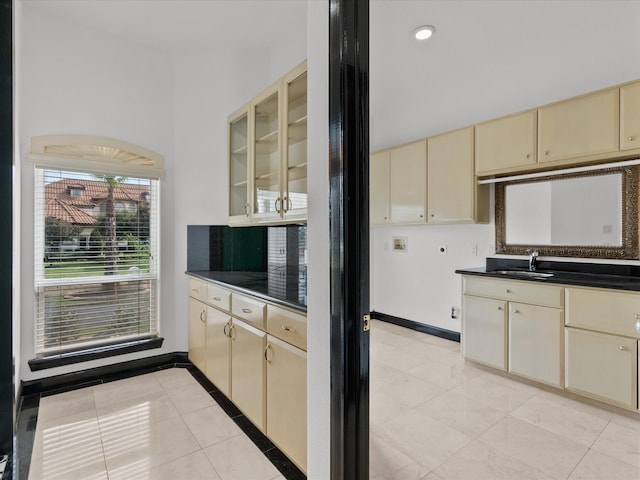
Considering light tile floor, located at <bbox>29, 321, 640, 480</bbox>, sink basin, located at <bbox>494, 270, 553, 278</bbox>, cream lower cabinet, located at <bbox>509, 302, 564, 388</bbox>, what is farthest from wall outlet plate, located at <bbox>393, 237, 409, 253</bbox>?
light tile floor, located at <bbox>29, 321, 640, 480</bbox>

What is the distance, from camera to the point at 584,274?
2.69 m

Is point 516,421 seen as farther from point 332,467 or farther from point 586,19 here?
point 586,19

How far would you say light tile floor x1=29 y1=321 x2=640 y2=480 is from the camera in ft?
5.52

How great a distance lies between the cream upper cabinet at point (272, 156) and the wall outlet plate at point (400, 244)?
227cm

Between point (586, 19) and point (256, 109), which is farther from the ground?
point (586, 19)

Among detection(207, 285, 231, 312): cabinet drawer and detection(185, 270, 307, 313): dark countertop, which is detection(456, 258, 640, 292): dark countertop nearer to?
detection(185, 270, 307, 313): dark countertop

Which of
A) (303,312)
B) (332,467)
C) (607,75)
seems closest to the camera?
(332,467)

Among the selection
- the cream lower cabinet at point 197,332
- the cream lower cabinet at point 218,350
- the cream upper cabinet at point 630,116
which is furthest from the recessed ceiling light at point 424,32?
the cream lower cabinet at point 197,332

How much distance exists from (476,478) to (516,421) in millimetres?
682

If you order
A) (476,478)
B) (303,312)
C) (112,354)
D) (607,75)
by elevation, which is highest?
(607,75)

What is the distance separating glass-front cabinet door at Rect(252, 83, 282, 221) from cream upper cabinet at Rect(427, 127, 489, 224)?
186cm

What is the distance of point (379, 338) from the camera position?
3799 millimetres

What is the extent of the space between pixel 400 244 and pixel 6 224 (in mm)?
3813

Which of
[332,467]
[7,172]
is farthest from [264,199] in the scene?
[332,467]
